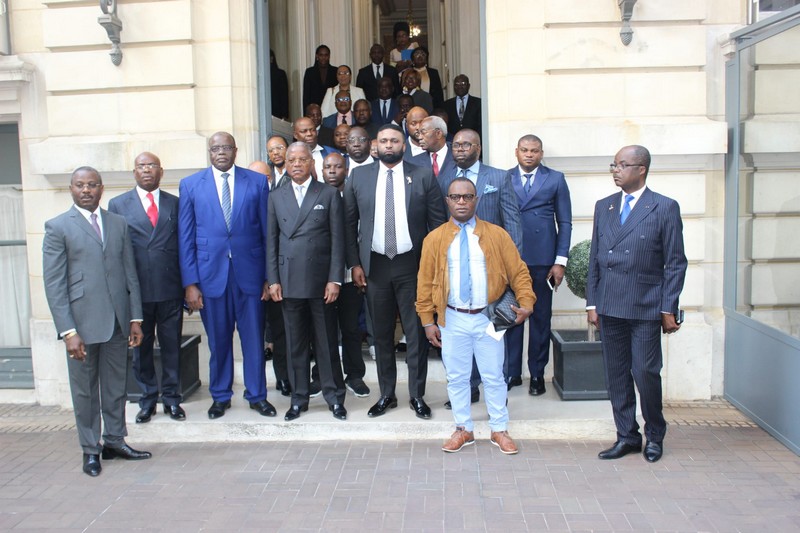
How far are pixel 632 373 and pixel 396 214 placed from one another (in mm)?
2153

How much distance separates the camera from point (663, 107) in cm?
711

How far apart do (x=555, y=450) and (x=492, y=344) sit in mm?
1017

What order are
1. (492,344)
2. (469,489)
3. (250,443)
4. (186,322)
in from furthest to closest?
(186,322), (250,443), (492,344), (469,489)

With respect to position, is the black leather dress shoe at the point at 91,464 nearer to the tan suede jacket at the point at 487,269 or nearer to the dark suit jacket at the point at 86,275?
the dark suit jacket at the point at 86,275

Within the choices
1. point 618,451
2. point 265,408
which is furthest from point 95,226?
point 618,451

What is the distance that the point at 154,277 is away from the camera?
6.05 meters

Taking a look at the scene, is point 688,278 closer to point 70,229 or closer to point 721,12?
point 721,12

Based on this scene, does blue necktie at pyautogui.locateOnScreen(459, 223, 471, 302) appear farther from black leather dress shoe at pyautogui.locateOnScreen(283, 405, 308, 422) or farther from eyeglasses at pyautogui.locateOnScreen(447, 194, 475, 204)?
black leather dress shoe at pyautogui.locateOnScreen(283, 405, 308, 422)

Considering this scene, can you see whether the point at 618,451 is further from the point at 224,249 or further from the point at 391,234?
the point at 224,249

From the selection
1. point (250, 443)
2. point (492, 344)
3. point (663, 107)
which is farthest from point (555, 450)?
point (663, 107)

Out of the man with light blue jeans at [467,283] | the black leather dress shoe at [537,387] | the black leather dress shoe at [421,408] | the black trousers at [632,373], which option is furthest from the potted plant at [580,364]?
the black leather dress shoe at [421,408]

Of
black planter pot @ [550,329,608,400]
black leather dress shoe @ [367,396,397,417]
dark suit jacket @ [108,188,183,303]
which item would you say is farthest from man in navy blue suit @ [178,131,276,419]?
black planter pot @ [550,329,608,400]

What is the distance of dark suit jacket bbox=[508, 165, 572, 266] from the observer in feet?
21.2

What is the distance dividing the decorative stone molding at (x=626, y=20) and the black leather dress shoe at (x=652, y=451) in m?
3.70
